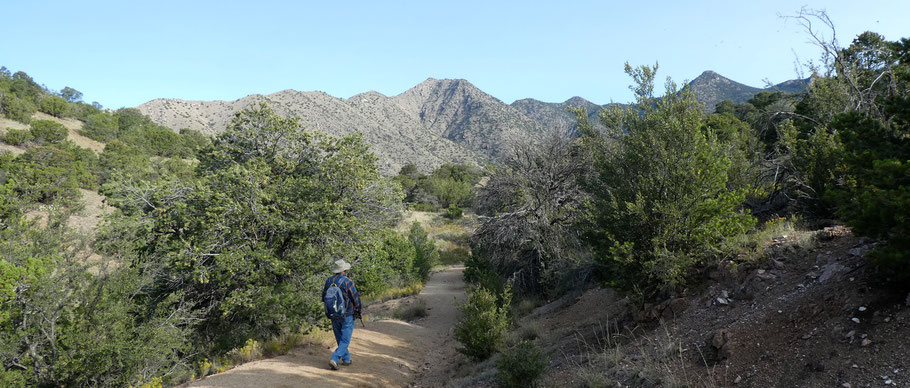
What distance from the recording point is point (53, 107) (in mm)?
44844

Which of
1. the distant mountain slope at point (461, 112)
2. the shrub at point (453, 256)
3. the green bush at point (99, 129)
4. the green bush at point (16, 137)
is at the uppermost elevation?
the distant mountain slope at point (461, 112)

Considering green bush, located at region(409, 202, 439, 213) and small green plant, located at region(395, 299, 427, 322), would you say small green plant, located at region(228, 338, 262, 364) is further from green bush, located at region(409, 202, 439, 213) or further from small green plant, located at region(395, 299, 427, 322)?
green bush, located at region(409, 202, 439, 213)

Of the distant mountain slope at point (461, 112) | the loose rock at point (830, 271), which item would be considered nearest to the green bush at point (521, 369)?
the loose rock at point (830, 271)

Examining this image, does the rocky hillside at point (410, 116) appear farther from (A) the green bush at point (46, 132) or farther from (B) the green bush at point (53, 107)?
(A) the green bush at point (46, 132)

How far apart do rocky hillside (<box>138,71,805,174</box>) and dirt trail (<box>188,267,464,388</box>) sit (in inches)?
1851

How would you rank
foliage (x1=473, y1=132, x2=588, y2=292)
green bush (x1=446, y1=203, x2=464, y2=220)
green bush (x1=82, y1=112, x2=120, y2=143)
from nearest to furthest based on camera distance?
foliage (x1=473, y1=132, x2=588, y2=292), green bush (x1=82, y1=112, x2=120, y2=143), green bush (x1=446, y1=203, x2=464, y2=220)

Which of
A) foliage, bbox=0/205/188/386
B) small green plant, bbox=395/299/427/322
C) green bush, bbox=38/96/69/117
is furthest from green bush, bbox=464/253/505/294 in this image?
green bush, bbox=38/96/69/117

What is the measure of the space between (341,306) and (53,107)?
5579cm

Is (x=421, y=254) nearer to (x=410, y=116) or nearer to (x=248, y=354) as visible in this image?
(x=248, y=354)

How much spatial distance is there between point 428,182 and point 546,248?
40.6 meters

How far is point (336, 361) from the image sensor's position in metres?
7.36

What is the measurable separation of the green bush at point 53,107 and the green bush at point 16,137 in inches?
549

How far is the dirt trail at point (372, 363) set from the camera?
6.68 m

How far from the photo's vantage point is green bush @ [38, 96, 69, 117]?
44656 millimetres
